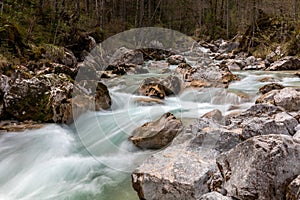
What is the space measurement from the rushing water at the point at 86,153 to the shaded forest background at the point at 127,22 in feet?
12.8

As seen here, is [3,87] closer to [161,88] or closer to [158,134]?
[158,134]

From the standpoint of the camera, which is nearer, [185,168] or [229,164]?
[229,164]

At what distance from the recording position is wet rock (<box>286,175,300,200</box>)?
7.81 ft

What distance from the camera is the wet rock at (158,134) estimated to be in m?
5.03

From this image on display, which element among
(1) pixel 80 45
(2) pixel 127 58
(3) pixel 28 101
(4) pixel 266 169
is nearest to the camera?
(4) pixel 266 169

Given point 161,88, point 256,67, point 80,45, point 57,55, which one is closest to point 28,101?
point 161,88

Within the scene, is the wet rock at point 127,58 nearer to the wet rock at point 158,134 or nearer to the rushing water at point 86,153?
the rushing water at point 86,153

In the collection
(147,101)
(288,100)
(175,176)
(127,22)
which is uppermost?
(127,22)

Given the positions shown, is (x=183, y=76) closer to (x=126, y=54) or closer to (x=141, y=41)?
(x=126, y=54)

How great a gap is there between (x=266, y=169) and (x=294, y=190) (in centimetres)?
29

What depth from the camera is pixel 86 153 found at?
551 centimetres

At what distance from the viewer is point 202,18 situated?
34.5 m

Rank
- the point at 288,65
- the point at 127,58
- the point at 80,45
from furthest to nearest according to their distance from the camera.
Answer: the point at 127,58, the point at 80,45, the point at 288,65

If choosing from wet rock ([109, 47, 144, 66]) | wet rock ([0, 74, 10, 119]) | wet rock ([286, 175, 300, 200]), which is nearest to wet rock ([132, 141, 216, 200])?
wet rock ([286, 175, 300, 200])
